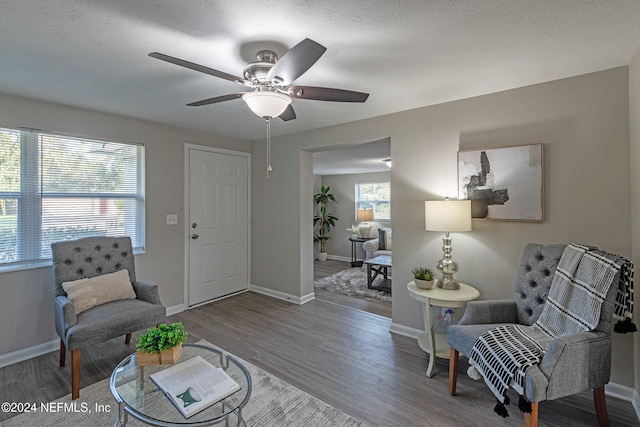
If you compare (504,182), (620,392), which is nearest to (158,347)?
(504,182)

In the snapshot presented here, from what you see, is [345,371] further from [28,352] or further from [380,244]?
[380,244]

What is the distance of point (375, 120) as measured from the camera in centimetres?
320

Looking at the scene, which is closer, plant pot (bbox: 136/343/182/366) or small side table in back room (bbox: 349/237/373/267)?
plant pot (bbox: 136/343/182/366)

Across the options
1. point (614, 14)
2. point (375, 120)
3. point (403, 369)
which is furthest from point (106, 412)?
point (614, 14)

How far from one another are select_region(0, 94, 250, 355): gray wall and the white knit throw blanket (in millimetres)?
3316

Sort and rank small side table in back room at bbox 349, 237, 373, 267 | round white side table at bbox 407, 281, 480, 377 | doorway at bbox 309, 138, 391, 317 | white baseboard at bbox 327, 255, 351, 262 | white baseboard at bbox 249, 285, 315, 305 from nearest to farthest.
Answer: round white side table at bbox 407, 281, 480, 377 → white baseboard at bbox 249, 285, 315, 305 → doorway at bbox 309, 138, 391, 317 → small side table in back room at bbox 349, 237, 373, 267 → white baseboard at bbox 327, 255, 351, 262

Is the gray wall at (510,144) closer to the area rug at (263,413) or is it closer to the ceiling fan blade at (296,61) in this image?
the area rug at (263,413)

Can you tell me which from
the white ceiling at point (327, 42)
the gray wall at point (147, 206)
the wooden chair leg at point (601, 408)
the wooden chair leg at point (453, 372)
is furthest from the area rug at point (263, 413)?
the white ceiling at point (327, 42)

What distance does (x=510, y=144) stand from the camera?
7.98 feet

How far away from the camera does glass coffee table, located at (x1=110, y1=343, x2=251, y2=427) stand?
1348mm

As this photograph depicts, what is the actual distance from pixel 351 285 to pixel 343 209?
2950 millimetres

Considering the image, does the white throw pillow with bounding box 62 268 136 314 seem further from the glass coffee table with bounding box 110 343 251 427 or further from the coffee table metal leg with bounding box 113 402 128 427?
the coffee table metal leg with bounding box 113 402 128 427

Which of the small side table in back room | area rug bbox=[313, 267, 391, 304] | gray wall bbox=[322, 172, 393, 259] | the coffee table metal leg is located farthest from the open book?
gray wall bbox=[322, 172, 393, 259]

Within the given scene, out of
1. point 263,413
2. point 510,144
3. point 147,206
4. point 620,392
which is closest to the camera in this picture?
point 263,413
